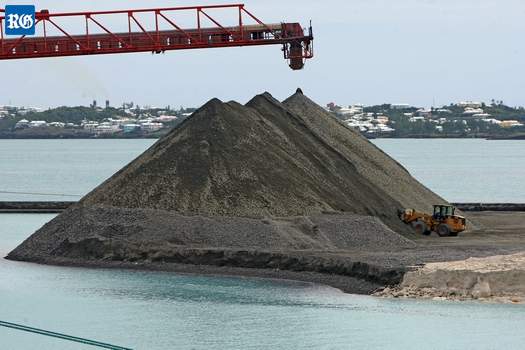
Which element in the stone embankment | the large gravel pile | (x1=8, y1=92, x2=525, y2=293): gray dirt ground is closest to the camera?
the stone embankment

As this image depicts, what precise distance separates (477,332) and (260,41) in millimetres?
26194

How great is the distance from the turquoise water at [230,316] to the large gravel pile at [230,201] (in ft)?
11.6

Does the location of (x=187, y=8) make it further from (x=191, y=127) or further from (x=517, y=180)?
(x=517, y=180)

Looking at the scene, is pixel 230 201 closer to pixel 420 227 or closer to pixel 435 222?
pixel 420 227

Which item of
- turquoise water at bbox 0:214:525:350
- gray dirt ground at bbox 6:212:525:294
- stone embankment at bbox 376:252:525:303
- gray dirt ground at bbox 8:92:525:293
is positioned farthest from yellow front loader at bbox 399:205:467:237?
stone embankment at bbox 376:252:525:303

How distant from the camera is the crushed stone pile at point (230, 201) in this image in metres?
→ 54.8

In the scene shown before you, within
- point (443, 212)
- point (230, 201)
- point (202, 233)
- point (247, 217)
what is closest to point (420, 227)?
point (443, 212)

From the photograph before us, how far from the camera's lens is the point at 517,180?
162875 mm

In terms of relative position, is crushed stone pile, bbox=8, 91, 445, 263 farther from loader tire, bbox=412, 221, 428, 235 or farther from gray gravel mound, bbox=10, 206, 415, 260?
loader tire, bbox=412, 221, 428, 235

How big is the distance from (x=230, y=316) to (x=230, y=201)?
43.5 feet

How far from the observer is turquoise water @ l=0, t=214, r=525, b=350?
3953 centimetres

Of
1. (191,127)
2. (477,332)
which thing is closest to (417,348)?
(477,332)

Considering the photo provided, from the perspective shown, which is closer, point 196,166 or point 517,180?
point 196,166

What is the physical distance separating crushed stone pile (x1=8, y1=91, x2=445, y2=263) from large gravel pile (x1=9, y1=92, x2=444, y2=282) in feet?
0.17
